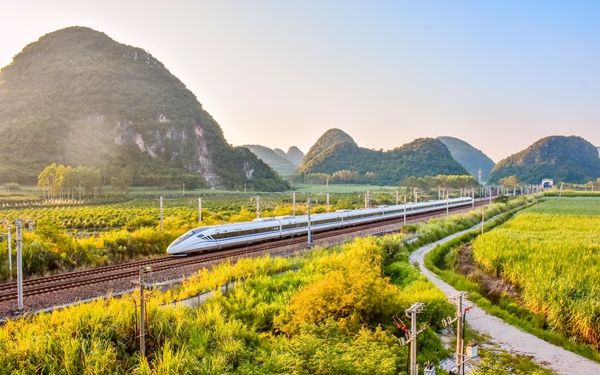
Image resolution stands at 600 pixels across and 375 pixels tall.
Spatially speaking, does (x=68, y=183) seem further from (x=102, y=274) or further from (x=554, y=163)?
(x=554, y=163)

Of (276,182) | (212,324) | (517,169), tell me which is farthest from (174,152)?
(517,169)

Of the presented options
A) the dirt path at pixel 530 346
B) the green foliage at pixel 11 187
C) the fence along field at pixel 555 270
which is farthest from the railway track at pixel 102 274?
the green foliage at pixel 11 187

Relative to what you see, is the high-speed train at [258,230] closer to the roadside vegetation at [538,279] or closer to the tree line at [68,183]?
A: the roadside vegetation at [538,279]

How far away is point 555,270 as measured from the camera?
56.3 feet

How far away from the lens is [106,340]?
8.68 metres

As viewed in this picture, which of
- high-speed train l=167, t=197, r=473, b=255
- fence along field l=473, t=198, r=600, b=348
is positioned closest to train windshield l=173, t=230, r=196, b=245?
high-speed train l=167, t=197, r=473, b=255

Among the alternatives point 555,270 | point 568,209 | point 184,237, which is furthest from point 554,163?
point 184,237

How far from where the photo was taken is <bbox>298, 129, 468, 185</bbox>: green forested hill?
518 ft

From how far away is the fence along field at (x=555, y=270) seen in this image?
13.1 meters

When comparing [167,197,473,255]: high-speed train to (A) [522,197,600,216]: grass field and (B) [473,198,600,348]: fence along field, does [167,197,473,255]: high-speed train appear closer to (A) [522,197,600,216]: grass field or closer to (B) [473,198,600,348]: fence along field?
(B) [473,198,600,348]: fence along field

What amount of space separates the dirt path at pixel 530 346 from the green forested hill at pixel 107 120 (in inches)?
3032

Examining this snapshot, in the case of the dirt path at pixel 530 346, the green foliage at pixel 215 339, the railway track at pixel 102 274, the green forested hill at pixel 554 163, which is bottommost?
the dirt path at pixel 530 346

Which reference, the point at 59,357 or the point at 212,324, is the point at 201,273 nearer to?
the point at 212,324

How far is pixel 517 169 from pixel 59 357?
19795 cm
